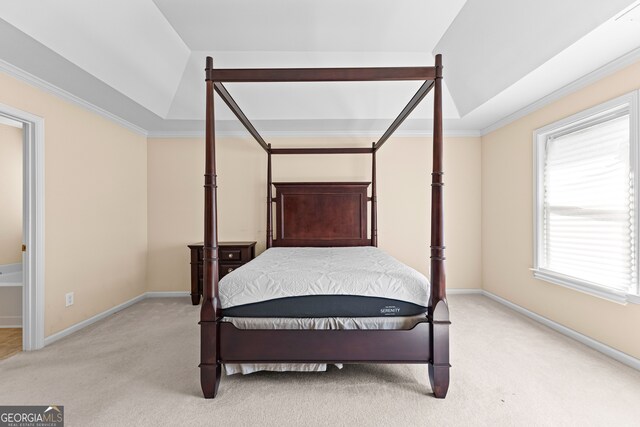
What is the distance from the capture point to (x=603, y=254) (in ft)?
8.76

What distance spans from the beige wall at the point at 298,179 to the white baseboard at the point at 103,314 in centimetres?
10

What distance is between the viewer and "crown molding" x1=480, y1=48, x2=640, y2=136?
2.41 meters

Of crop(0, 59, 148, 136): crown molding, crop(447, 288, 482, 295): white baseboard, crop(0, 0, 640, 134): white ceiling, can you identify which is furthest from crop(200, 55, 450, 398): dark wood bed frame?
crop(447, 288, 482, 295): white baseboard

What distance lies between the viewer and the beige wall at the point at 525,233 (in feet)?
8.25

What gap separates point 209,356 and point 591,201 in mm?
3527

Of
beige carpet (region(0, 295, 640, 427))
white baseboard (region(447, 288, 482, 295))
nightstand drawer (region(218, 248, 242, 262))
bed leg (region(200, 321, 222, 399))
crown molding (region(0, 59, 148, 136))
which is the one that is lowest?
beige carpet (region(0, 295, 640, 427))

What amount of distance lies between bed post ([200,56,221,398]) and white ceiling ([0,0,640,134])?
1312 millimetres

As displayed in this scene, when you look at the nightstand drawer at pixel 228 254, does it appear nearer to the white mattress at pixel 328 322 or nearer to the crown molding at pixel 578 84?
the white mattress at pixel 328 322

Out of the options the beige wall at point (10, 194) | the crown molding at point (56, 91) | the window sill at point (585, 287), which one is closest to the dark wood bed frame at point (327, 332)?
the window sill at point (585, 287)

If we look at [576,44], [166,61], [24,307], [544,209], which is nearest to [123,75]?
[166,61]

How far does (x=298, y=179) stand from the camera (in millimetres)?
4516

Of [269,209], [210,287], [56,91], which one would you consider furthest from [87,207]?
[210,287]

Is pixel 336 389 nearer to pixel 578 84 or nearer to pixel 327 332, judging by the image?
pixel 327 332

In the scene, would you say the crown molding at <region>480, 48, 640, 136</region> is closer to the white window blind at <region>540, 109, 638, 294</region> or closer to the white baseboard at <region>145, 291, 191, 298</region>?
the white window blind at <region>540, 109, 638, 294</region>
